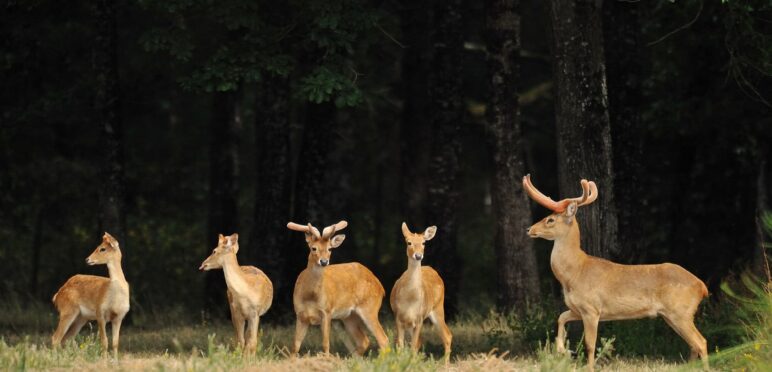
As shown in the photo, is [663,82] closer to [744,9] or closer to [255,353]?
[744,9]

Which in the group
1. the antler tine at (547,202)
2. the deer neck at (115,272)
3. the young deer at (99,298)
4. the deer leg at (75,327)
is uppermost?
the antler tine at (547,202)

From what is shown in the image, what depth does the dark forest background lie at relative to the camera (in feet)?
60.3

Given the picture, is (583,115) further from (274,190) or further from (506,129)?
(274,190)

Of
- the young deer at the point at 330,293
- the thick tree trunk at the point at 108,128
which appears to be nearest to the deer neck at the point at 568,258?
the young deer at the point at 330,293

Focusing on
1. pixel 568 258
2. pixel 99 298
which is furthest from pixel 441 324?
pixel 99 298

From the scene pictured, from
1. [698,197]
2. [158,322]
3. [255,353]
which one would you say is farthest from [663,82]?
[255,353]

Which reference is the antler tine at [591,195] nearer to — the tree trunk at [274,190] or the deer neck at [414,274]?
the deer neck at [414,274]

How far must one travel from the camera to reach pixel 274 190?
2164 cm

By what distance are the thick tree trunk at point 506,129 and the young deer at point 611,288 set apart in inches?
165

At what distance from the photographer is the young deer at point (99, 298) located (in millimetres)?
15000

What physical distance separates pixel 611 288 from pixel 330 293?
3018 mm

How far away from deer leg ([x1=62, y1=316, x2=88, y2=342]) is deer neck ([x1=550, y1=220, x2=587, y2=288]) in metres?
5.50

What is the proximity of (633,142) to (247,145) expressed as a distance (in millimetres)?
20642

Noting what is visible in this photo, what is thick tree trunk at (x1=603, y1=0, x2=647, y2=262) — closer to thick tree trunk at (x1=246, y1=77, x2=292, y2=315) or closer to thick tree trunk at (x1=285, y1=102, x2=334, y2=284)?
thick tree trunk at (x1=285, y1=102, x2=334, y2=284)
